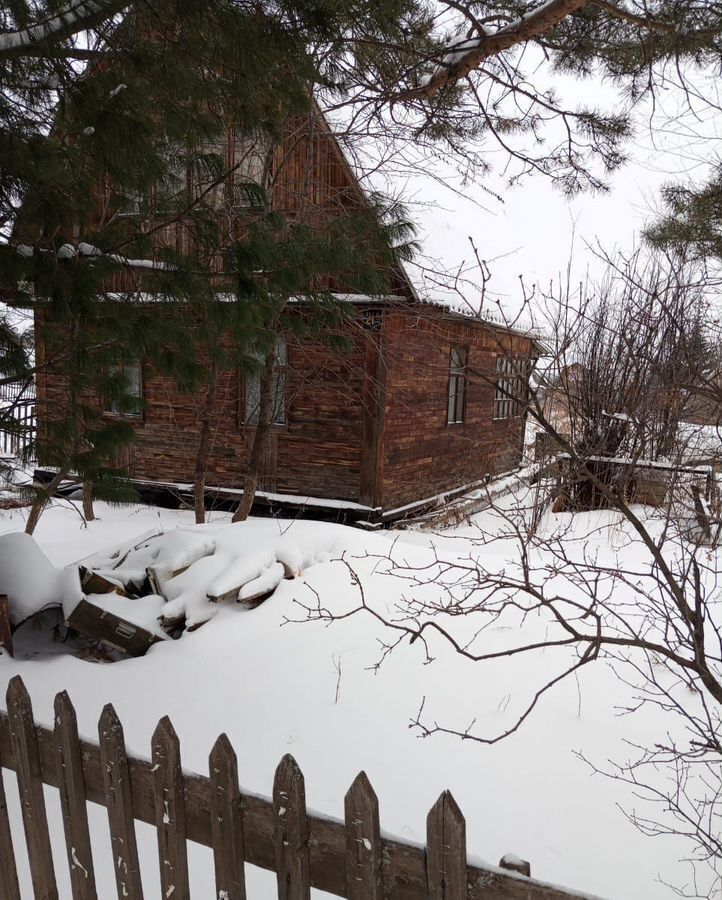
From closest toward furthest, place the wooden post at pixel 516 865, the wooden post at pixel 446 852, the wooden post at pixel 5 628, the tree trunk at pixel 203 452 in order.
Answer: the wooden post at pixel 446 852 < the wooden post at pixel 516 865 < the wooden post at pixel 5 628 < the tree trunk at pixel 203 452

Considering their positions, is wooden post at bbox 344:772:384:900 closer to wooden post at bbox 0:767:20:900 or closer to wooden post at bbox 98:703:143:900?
wooden post at bbox 98:703:143:900

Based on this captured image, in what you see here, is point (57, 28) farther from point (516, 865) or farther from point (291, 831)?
point (516, 865)

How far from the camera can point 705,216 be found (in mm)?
6352

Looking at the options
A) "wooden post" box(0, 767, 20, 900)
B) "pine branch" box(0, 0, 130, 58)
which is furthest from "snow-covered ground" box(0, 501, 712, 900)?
"pine branch" box(0, 0, 130, 58)

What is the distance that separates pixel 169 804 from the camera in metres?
1.68

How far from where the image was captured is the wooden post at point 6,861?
205 cm

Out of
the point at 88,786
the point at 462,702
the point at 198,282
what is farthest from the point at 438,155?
Answer: the point at 88,786

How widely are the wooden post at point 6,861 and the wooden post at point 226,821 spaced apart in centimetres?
87

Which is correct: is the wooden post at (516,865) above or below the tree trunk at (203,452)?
below

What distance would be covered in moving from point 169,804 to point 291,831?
14.5 inches

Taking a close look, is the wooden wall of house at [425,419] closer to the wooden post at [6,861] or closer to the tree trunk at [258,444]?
the tree trunk at [258,444]

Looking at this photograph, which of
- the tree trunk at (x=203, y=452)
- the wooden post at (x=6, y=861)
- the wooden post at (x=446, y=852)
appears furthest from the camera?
the tree trunk at (x=203, y=452)

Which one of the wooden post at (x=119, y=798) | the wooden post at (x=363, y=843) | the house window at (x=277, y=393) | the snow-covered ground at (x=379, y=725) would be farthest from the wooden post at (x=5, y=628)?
the house window at (x=277, y=393)

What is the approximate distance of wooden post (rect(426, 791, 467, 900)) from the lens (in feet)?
4.45
